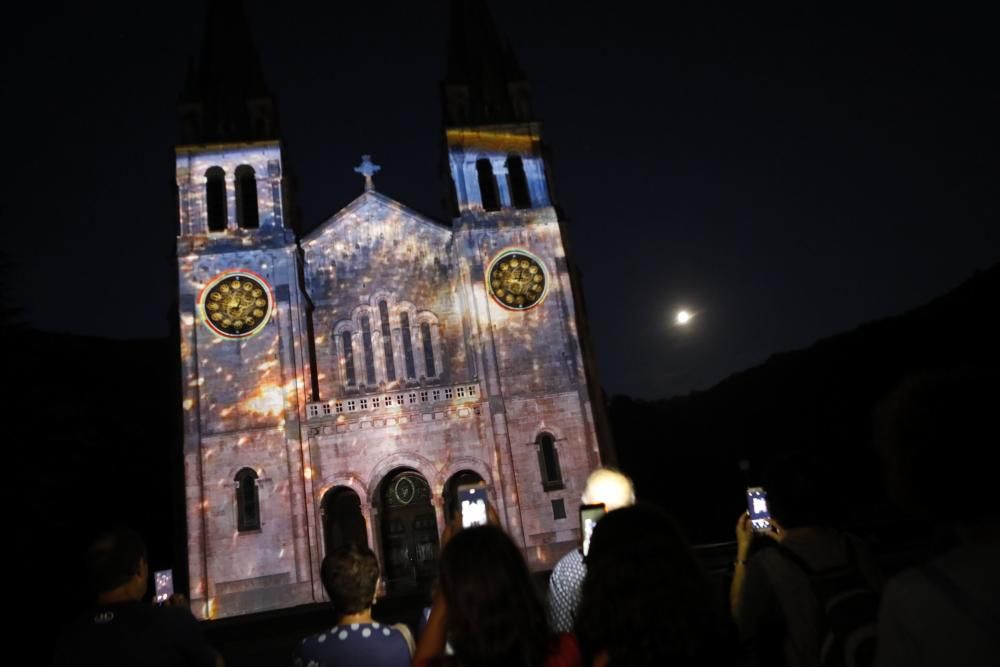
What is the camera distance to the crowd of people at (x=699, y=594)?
6.06 ft

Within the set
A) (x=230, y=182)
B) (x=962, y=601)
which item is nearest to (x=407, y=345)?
(x=230, y=182)

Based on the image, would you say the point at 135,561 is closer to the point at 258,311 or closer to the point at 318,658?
the point at 318,658

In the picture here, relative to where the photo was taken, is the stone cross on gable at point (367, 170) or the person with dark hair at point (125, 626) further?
the stone cross on gable at point (367, 170)

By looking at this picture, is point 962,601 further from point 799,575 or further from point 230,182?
point 230,182

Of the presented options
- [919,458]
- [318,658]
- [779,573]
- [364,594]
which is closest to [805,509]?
[779,573]

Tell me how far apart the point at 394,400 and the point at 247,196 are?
1061 cm

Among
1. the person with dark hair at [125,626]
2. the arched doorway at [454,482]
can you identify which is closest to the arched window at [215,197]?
the arched doorway at [454,482]

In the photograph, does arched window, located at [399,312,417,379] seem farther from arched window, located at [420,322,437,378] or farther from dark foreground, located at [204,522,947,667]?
dark foreground, located at [204,522,947,667]

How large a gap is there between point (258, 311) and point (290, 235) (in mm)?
Answer: 2966

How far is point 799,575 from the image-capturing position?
3.29 metres

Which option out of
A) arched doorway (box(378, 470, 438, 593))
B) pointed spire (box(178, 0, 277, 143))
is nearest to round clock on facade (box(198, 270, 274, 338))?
pointed spire (box(178, 0, 277, 143))

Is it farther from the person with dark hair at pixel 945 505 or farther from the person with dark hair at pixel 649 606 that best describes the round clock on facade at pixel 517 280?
the person with dark hair at pixel 945 505

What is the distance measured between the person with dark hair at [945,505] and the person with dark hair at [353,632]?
8.14 feet

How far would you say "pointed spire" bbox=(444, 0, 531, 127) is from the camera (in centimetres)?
2791
